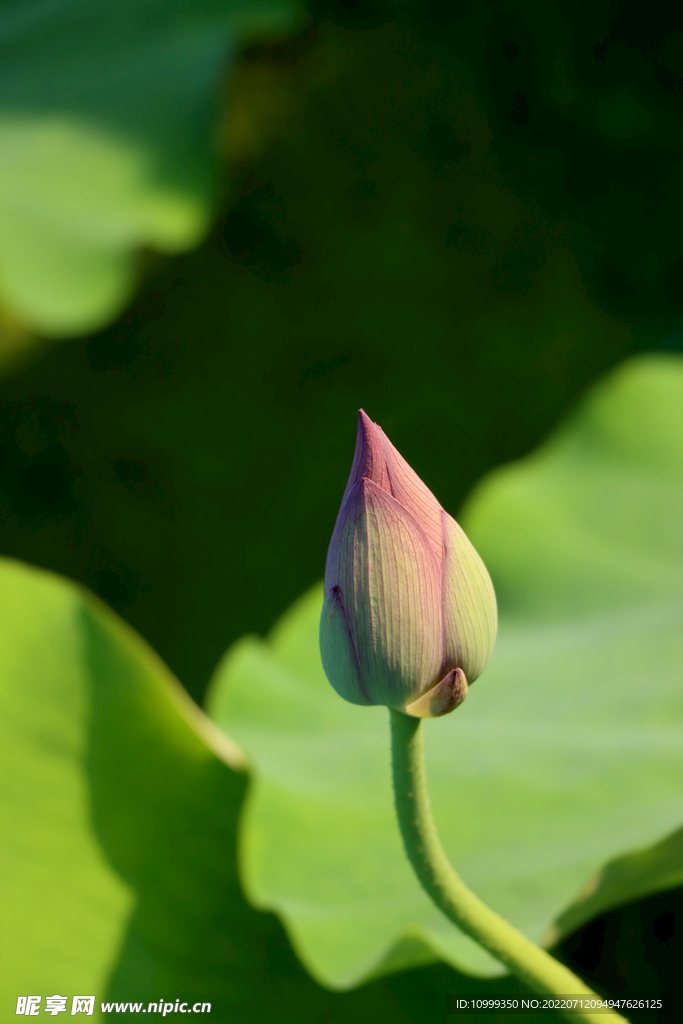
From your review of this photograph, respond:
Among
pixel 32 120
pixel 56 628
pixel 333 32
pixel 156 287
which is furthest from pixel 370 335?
pixel 56 628

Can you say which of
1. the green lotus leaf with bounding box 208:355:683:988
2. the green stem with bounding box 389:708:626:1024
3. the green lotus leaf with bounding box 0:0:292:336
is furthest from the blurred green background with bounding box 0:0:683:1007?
the green stem with bounding box 389:708:626:1024

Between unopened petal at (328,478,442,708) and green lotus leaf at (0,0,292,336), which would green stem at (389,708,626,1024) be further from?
green lotus leaf at (0,0,292,336)

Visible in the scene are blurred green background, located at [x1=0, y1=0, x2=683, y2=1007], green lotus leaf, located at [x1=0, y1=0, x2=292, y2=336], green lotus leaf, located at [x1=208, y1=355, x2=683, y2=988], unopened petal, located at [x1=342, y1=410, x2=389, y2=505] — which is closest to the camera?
unopened petal, located at [x1=342, y1=410, x2=389, y2=505]

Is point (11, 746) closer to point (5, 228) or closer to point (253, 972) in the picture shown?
point (253, 972)

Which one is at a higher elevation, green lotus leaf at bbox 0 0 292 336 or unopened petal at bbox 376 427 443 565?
unopened petal at bbox 376 427 443 565

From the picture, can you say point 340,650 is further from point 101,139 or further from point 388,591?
point 101,139

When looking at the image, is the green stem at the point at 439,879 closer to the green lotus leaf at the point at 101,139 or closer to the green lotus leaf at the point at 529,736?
the green lotus leaf at the point at 529,736
